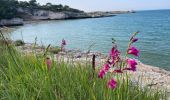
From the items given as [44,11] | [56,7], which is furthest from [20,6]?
[56,7]

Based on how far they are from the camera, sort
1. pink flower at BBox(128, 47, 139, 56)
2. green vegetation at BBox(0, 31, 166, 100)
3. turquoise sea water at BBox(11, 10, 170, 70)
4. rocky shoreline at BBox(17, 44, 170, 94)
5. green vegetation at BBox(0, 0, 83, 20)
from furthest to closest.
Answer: green vegetation at BBox(0, 0, 83, 20)
turquoise sea water at BBox(11, 10, 170, 70)
rocky shoreline at BBox(17, 44, 170, 94)
green vegetation at BBox(0, 31, 166, 100)
pink flower at BBox(128, 47, 139, 56)

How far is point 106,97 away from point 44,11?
12409cm

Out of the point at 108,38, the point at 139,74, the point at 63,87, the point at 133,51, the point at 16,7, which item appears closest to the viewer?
the point at 133,51

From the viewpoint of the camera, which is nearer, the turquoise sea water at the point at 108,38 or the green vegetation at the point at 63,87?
the green vegetation at the point at 63,87

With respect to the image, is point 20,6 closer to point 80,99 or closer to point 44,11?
point 44,11

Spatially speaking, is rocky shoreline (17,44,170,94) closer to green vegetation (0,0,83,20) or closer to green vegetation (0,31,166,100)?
green vegetation (0,31,166,100)

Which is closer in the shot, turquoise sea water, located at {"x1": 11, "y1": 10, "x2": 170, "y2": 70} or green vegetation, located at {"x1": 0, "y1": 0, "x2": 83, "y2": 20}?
turquoise sea water, located at {"x1": 11, "y1": 10, "x2": 170, "y2": 70}

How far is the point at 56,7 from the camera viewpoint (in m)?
138

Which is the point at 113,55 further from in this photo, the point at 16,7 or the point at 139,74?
the point at 16,7

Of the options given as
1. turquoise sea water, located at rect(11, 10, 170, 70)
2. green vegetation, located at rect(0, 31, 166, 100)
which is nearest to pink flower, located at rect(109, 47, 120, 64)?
green vegetation, located at rect(0, 31, 166, 100)

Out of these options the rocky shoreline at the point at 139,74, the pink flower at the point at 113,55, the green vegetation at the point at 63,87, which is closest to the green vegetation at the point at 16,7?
the rocky shoreline at the point at 139,74

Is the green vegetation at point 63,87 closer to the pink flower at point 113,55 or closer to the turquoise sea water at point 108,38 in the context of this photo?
the pink flower at point 113,55

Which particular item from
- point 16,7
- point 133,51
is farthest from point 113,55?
point 16,7

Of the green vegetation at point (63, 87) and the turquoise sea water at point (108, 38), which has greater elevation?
the green vegetation at point (63, 87)
